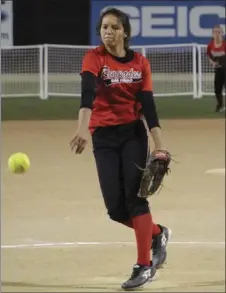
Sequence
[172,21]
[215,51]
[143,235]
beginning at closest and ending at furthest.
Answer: [143,235], [215,51], [172,21]

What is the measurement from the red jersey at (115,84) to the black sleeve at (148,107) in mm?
23

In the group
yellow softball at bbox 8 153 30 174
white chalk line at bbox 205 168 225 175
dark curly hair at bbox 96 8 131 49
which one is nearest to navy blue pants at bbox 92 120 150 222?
yellow softball at bbox 8 153 30 174

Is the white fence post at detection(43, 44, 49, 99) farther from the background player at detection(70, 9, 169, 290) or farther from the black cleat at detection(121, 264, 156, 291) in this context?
the black cleat at detection(121, 264, 156, 291)

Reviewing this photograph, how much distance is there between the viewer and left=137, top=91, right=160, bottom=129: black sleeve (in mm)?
3566

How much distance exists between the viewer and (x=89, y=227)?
7.68m

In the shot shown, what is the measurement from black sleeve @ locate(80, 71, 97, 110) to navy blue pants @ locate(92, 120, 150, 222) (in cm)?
46

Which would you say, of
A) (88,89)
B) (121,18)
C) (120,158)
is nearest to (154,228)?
(120,158)

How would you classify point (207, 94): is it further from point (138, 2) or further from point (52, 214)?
point (52, 214)

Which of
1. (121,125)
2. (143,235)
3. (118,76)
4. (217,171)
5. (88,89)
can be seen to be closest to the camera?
(88,89)

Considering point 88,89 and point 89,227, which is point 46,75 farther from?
point 88,89

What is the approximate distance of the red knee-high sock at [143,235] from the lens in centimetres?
414

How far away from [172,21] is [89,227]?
13.5 metres

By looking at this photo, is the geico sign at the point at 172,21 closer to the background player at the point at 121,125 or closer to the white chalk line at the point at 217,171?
the white chalk line at the point at 217,171

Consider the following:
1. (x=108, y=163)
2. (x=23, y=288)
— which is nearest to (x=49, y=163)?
(x=23, y=288)
